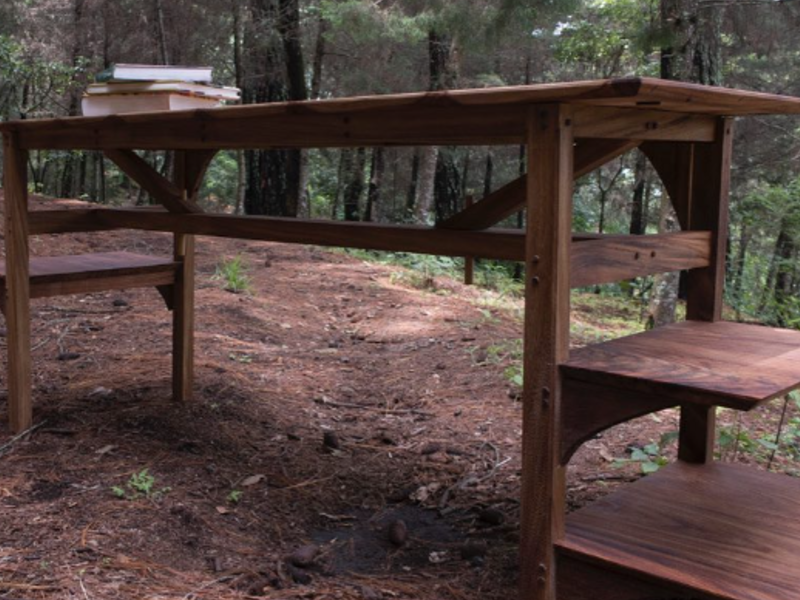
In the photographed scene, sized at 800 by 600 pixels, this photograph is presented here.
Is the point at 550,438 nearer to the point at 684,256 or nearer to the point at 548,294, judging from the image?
the point at 548,294

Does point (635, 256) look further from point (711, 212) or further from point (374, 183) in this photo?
point (374, 183)

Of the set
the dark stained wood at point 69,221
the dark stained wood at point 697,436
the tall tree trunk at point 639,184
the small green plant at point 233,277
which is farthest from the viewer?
the tall tree trunk at point 639,184

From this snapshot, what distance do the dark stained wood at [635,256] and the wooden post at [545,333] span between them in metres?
0.09

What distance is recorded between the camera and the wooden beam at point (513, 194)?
6.87ft

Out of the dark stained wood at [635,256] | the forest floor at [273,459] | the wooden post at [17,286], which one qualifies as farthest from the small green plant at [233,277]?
the dark stained wood at [635,256]

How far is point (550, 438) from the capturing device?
178cm

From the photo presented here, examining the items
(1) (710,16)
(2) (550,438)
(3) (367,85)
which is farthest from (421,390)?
(3) (367,85)

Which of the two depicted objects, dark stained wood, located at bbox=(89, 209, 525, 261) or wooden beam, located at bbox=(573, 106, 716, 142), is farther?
dark stained wood, located at bbox=(89, 209, 525, 261)

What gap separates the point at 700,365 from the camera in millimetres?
1766

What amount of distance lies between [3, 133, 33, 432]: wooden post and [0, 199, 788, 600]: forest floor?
0.14 m

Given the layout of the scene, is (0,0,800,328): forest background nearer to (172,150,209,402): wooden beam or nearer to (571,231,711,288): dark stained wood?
(172,150,209,402): wooden beam

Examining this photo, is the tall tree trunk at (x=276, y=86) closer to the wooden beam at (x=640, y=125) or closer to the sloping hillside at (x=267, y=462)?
the sloping hillside at (x=267, y=462)

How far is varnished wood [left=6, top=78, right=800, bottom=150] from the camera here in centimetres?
163

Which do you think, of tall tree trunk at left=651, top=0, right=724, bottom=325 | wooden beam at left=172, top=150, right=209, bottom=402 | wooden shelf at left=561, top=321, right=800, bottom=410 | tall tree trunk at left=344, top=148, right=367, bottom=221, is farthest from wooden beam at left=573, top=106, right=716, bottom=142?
tall tree trunk at left=344, top=148, right=367, bottom=221
